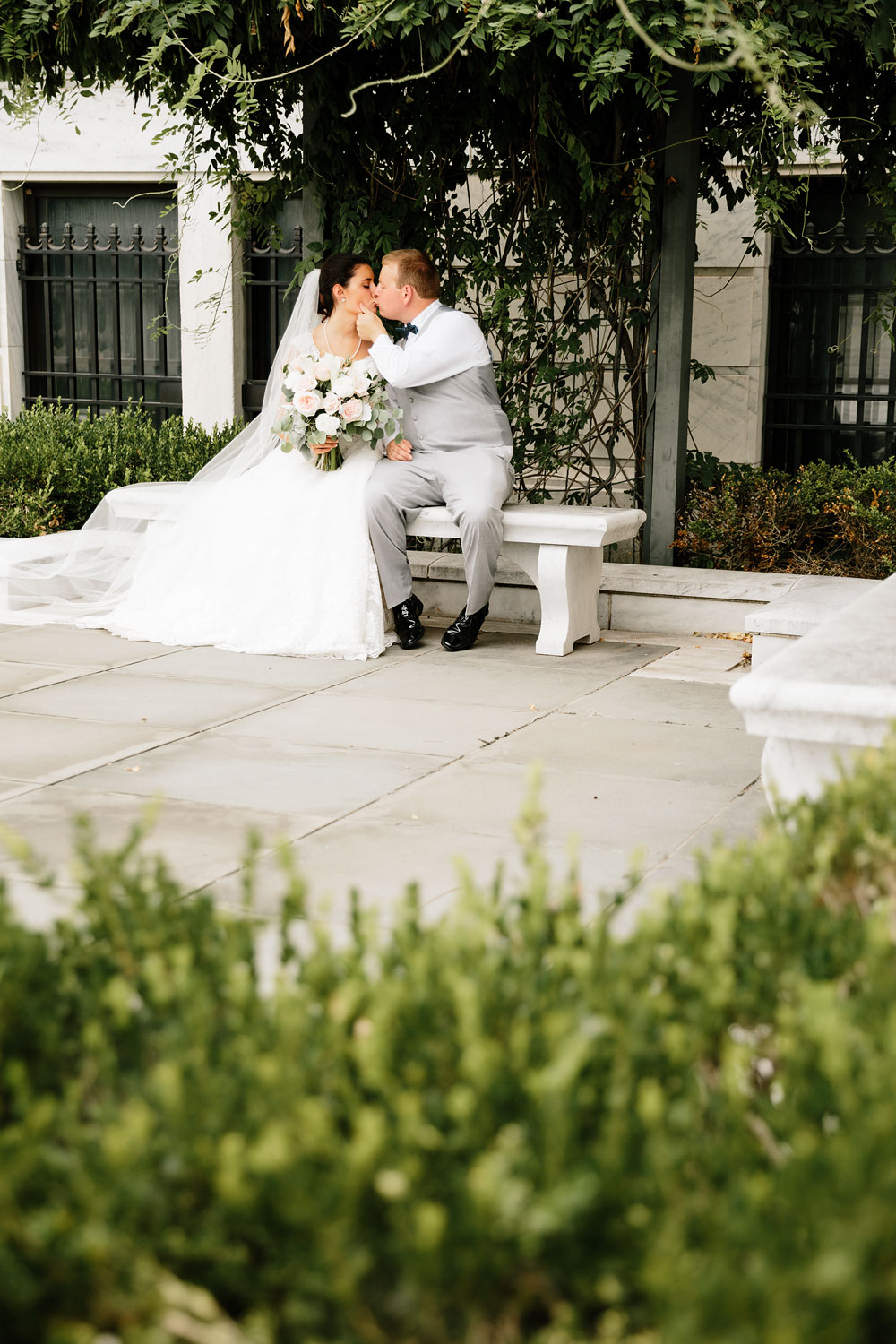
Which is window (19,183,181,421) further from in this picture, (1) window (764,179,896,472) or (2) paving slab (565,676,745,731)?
(2) paving slab (565,676,745,731)

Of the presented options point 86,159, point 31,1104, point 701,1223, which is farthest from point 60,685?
point 86,159

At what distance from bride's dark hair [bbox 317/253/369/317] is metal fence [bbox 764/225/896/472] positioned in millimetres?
3672

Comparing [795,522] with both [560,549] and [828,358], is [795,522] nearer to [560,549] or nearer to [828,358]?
[560,549]

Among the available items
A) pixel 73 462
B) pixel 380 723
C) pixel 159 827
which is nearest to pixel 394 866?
pixel 159 827

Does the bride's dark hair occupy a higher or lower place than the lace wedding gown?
higher

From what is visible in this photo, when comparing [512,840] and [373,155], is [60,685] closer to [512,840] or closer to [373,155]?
[512,840]

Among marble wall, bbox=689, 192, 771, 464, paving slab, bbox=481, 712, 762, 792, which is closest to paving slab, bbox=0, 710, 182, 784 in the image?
paving slab, bbox=481, 712, 762, 792

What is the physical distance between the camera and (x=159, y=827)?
439 centimetres

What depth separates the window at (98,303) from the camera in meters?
12.5

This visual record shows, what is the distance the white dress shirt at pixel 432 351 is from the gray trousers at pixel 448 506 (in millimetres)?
474

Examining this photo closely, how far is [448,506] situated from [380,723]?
6.56 feet

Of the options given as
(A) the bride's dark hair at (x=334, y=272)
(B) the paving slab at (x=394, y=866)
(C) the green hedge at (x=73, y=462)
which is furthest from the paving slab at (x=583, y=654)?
(C) the green hedge at (x=73, y=462)

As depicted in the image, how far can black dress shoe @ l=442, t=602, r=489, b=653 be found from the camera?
7.29 meters

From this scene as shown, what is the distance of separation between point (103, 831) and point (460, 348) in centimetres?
408
